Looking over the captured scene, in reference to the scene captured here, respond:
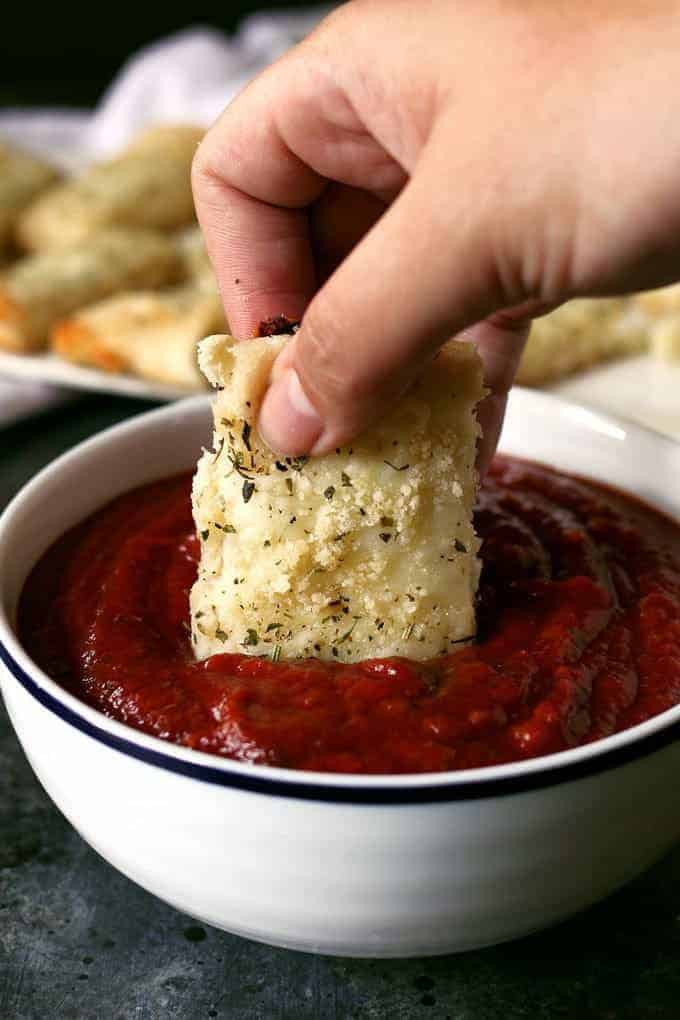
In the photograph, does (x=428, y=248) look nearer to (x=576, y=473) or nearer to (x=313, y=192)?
(x=313, y=192)

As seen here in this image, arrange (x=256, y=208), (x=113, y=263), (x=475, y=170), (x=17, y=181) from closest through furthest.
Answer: (x=475, y=170)
(x=256, y=208)
(x=113, y=263)
(x=17, y=181)

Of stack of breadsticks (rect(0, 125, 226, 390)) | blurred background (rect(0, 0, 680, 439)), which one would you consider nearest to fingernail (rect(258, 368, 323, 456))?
blurred background (rect(0, 0, 680, 439))

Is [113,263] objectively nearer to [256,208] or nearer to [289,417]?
[256,208]

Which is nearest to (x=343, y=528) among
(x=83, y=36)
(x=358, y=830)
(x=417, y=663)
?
(x=417, y=663)

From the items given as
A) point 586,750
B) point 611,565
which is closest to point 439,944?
point 586,750

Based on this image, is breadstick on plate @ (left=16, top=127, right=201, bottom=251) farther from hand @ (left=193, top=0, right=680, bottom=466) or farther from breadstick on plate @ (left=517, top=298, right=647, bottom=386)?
hand @ (left=193, top=0, right=680, bottom=466)

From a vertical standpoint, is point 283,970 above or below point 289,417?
below
